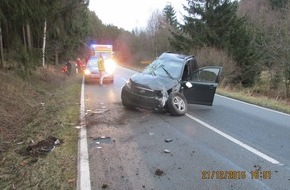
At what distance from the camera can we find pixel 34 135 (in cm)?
785

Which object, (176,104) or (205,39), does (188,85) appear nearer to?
(176,104)

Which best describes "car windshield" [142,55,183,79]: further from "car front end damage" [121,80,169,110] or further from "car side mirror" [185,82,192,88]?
"car front end damage" [121,80,169,110]

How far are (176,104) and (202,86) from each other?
1510mm

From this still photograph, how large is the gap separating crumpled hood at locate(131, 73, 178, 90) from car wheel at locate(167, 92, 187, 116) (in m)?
0.35

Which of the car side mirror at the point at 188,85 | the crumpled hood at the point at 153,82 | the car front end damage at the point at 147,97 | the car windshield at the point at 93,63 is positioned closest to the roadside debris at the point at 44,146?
the car front end damage at the point at 147,97

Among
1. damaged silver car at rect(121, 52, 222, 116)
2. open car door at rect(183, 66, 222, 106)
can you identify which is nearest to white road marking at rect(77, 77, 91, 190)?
damaged silver car at rect(121, 52, 222, 116)

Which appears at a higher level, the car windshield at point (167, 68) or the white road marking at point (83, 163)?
the car windshield at point (167, 68)

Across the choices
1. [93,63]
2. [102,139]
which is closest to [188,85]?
[102,139]

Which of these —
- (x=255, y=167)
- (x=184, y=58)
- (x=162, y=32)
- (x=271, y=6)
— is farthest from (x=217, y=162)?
(x=162, y=32)

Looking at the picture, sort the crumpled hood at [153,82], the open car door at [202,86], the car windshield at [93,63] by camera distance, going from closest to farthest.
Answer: the crumpled hood at [153,82], the open car door at [202,86], the car windshield at [93,63]

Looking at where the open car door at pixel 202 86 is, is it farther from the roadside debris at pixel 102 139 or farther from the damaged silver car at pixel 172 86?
the roadside debris at pixel 102 139

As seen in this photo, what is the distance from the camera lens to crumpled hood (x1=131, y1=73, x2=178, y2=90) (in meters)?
10.5

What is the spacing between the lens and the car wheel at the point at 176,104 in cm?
1025

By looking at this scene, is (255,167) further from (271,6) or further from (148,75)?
(271,6)
